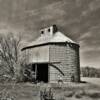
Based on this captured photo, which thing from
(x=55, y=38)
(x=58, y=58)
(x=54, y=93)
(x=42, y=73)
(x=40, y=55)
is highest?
(x=55, y=38)

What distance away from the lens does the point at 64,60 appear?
28031mm

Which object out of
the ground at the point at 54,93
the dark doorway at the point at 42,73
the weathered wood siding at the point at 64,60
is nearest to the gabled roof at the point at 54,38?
the weathered wood siding at the point at 64,60

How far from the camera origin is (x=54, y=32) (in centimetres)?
3200

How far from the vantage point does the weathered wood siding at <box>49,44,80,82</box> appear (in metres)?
A: 27.6

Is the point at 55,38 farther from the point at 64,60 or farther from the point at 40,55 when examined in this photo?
the point at 64,60

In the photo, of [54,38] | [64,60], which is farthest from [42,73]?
[54,38]

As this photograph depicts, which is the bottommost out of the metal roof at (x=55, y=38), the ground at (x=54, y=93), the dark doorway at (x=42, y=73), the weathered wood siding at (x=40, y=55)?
the ground at (x=54, y=93)

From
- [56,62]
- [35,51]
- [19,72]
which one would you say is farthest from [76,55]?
[19,72]

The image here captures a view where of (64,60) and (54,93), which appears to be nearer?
(54,93)

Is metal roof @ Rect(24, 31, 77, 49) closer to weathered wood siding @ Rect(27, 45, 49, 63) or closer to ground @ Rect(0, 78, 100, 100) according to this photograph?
weathered wood siding @ Rect(27, 45, 49, 63)

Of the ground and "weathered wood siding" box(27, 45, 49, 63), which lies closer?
the ground

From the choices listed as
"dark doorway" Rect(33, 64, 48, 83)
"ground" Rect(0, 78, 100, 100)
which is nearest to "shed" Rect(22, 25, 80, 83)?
"dark doorway" Rect(33, 64, 48, 83)

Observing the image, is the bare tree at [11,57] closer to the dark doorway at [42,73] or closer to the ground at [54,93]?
the ground at [54,93]

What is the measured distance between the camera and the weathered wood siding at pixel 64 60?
27.6 meters
